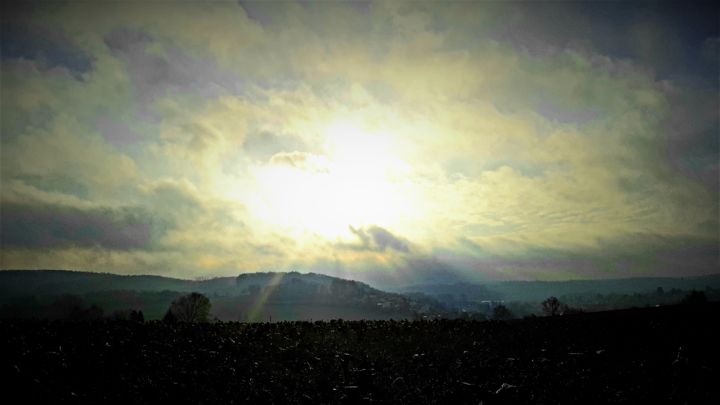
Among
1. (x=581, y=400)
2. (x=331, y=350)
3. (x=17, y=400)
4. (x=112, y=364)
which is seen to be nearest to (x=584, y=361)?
(x=581, y=400)

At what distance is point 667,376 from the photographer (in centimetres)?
923

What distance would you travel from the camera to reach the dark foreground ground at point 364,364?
8797 mm

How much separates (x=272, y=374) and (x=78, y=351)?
5267mm

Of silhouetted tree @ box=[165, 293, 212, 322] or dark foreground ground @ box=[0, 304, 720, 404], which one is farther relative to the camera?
silhouetted tree @ box=[165, 293, 212, 322]

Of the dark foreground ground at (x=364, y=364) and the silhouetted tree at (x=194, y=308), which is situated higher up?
the dark foreground ground at (x=364, y=364)

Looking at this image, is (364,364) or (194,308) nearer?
(364,364)

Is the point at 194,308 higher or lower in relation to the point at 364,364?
lower

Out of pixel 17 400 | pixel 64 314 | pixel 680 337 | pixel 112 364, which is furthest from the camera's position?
pixel 64 314

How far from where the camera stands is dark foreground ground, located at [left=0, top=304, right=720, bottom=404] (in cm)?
880

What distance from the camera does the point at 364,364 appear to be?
40.2 ft

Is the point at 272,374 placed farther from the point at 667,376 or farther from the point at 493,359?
the point at 667,376

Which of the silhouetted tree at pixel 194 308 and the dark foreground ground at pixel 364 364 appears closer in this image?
the dark foreground ground at pixel 364 364

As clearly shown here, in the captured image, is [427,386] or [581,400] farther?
[427,386]

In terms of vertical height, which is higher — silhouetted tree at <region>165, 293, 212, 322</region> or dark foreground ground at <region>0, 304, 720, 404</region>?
dark foreground ground at <region>0, 304, 720, 404</region>
